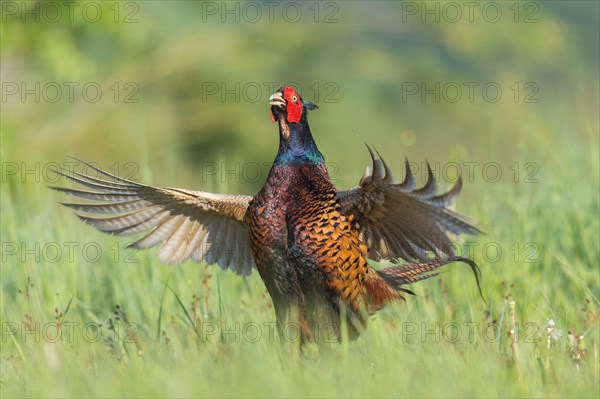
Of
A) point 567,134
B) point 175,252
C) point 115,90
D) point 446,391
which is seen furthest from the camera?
point 115,90

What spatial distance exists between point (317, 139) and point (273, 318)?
785cm

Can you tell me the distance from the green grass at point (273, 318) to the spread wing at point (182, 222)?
16cm

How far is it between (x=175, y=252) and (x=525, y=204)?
6.78 ft

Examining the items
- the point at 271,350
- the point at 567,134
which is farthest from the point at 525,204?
the point at 271,350

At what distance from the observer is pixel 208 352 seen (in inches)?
153

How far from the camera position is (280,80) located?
13328 millimetres

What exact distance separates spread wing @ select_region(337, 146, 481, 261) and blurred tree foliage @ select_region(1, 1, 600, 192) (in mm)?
6718

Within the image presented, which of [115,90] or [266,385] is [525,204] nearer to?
[266,385]

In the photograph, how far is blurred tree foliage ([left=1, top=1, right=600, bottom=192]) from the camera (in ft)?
39.4

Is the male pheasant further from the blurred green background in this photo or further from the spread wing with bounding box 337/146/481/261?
the blurred green background
